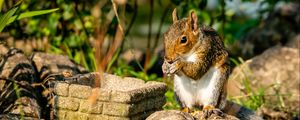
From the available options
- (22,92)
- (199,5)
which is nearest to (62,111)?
(22,92)

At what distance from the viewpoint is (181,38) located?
618 cm

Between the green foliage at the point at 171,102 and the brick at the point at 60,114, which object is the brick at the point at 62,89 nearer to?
the brick at the point at 60,114

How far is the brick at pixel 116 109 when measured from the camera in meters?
6.08

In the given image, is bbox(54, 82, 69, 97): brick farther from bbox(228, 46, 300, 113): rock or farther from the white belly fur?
bbox(228, 46, 300, 113): rock

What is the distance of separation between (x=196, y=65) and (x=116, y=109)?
0.63 meters

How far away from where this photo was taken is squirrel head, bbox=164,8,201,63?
20.1ft

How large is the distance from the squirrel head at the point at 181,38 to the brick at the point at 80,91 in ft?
1.90

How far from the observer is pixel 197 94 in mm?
6383

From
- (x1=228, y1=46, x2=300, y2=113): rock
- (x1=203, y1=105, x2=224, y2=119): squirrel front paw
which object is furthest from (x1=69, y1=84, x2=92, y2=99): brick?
(x1=228, y1=46, x2=300, y2=113): rock

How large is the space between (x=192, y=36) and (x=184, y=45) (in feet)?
0.35

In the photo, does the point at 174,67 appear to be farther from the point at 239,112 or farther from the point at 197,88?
the point at 239,112

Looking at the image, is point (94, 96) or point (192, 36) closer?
point (94, 96)

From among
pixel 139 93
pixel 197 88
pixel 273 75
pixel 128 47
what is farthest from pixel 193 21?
pixel 273 75

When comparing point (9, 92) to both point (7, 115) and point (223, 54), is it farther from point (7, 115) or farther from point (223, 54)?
point (223, 54)
